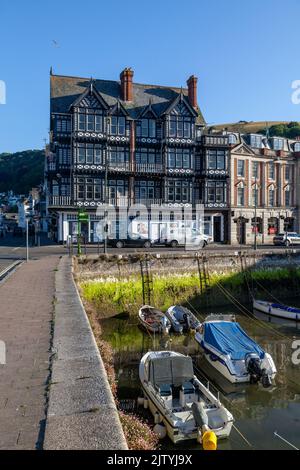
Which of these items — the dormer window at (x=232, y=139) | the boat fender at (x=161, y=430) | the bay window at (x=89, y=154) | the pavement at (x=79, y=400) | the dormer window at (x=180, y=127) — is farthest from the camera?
the dormer window at (x=232, y=139)

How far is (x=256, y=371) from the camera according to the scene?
1495 cm

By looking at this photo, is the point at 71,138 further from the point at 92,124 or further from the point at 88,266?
the point at 88,266

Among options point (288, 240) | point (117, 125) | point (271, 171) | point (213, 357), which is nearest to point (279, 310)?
point (213, 357)

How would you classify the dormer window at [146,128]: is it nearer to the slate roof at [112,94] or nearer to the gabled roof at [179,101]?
the slate roof at [112,94]

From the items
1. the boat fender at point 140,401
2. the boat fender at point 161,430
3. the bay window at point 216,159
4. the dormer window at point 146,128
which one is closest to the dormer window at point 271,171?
the bay window at point 216,159

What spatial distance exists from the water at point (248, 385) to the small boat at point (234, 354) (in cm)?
36

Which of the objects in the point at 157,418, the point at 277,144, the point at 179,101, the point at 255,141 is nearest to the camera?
the point at 157,418

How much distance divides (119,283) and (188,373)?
14459mm

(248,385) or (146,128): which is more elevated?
(146,128)

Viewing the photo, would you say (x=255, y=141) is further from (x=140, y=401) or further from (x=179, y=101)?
(x=140, y=401)

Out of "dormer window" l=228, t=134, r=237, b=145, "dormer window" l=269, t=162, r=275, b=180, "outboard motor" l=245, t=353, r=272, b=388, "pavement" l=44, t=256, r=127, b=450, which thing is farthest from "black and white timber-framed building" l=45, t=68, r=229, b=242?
"pavement" l=44, t=256, r=127, b=450

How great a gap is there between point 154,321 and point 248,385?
25.5ft

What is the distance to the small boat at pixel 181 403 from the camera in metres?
10.6

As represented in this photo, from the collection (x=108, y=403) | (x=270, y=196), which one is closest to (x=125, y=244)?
(x=270, y=196)
